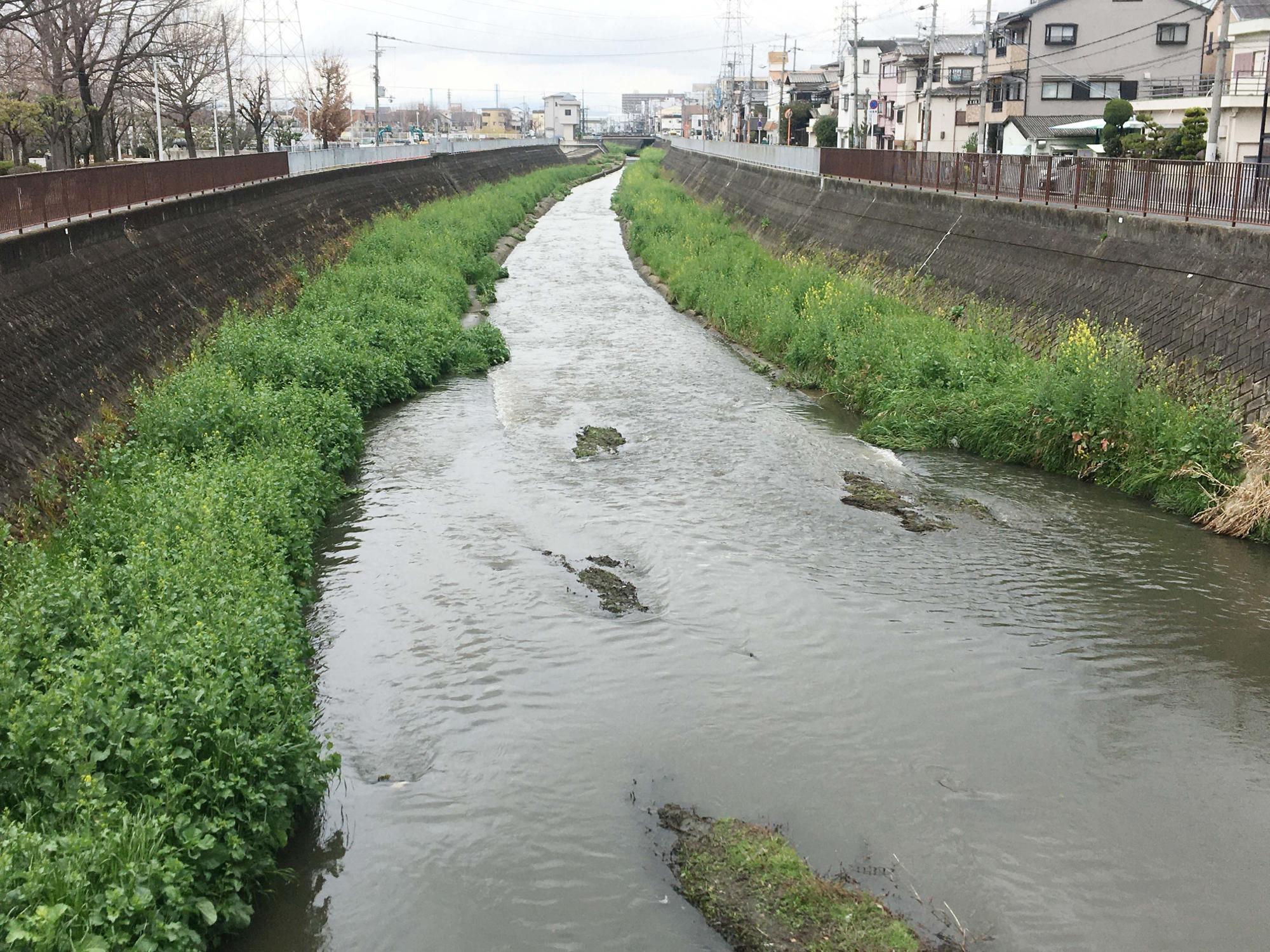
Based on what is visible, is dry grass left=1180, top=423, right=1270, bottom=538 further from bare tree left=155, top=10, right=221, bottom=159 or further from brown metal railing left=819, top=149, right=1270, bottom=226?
bare tree left=155, top=10, right=221, bottom=159

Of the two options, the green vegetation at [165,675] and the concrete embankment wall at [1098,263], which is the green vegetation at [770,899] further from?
the concrete embankment wall at [1098,263]

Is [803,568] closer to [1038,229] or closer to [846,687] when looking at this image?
[846,687]

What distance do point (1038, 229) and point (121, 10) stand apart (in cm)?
3304

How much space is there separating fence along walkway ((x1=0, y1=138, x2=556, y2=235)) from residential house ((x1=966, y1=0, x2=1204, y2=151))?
38.3m

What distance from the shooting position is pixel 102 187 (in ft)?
67.9

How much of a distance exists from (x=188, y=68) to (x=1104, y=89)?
45.6m

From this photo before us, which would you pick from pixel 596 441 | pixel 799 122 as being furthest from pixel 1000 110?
pixel 596 441

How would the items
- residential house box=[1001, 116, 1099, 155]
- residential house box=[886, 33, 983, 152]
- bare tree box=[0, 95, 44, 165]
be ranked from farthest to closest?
residential house box=[886, 33, 983, 152] → residential house box=[1001, 116, 1099, 155] → bare tree box=[0, 95, 44, 165]

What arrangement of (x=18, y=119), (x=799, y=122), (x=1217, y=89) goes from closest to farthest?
(x=1217, y=89) → (x=18, y=119) → (x=799, y=122)

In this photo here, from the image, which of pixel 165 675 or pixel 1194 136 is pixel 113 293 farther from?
pixel 1194 136

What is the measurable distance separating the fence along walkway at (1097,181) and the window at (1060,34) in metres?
27.8

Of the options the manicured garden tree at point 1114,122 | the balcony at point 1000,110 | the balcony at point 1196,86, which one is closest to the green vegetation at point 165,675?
the balcony at point 1196,86

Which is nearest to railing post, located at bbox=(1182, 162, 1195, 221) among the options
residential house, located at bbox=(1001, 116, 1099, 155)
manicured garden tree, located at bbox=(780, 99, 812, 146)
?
residential house, located at bbox=(1001, 116, 1099, 155)

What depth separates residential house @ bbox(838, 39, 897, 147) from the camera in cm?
8725
